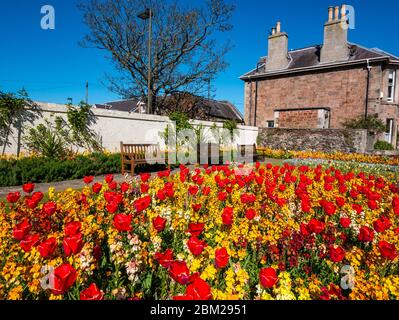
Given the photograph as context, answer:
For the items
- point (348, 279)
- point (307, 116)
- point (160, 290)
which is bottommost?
point (160, 290)

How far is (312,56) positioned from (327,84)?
370 cm

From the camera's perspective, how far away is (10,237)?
2430mm

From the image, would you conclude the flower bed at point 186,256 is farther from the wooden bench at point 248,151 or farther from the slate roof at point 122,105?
the slate roof at point 122,105

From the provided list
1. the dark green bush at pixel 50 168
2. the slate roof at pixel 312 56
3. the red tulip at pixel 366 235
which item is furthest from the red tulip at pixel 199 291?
the slate roof at pixel 312 56

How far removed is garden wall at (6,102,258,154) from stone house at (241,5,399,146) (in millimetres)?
13658

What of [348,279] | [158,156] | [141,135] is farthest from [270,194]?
[141,135]

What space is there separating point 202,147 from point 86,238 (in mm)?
10597

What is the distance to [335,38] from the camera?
22500mm

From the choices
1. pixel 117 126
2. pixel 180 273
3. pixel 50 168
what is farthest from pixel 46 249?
pixel 117 126

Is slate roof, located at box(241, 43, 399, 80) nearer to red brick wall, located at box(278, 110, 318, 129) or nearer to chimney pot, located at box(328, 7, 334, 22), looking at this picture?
chimney pot, located at box(328, 7, 334, 22)

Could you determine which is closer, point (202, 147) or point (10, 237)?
point (10, 237)

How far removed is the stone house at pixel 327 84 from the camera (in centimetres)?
2069

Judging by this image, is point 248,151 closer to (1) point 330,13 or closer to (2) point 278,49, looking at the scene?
(2) point 278,49

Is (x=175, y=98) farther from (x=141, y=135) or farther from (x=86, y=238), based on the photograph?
(x=86, y=238)
